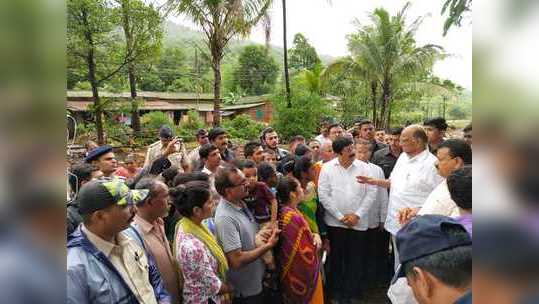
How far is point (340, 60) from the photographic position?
18.8 metres

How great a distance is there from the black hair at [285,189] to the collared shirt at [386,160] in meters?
2.09

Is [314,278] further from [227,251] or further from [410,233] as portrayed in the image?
[410,233]

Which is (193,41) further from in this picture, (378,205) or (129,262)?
(129,262)

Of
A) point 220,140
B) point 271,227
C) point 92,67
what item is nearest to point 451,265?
point 271,227

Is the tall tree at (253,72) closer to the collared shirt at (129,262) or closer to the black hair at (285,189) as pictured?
the black hair at (285,189)

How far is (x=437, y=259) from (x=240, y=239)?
5.52ft

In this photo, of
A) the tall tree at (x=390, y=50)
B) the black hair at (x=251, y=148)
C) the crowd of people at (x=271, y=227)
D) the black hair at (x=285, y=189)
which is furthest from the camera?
the tall tree at (x=390, y=50)

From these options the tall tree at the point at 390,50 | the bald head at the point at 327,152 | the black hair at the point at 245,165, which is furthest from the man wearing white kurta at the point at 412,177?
the tall tree at the point at 390,50

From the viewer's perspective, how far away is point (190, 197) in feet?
7.89

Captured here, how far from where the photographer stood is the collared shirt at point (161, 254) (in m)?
2.28

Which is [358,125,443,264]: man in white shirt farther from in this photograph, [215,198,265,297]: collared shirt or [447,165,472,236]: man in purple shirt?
[447,165,472,236]: man in purple shirt
